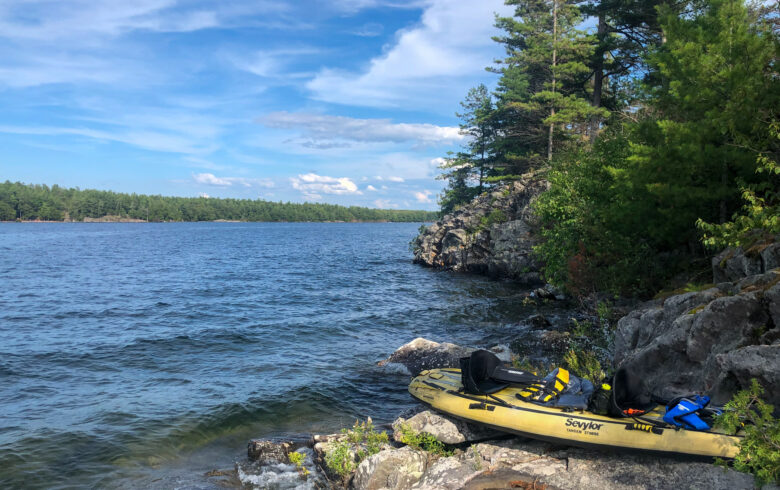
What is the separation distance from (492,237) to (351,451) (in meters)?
27.8

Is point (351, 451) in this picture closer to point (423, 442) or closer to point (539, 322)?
point (423, 442)

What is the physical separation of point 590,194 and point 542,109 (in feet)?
82.7

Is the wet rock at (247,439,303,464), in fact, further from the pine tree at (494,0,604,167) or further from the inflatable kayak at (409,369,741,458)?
the pine tree at (494,0,604,167)

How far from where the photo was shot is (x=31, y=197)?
157m

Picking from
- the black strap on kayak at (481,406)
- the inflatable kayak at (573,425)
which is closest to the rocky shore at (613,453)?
the inflatable kayak at (573,425)

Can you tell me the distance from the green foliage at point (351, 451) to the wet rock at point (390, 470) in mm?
311

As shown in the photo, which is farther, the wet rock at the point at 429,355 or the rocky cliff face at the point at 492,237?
the rocky cliff face at the point at 492,237

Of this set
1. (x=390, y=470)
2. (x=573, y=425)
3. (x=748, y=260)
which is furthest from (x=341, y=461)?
(x=748, y=260)

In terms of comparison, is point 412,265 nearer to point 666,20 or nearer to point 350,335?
point 350,335

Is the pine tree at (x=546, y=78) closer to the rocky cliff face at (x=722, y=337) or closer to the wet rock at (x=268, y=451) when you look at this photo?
the rocky cliff face at (x=722, y=337)

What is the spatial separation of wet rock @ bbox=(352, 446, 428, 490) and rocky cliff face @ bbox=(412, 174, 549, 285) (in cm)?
2072

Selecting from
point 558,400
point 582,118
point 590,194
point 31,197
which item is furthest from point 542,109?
point 31,197

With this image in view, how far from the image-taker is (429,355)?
563 inches

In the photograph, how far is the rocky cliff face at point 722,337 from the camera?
263 inches
